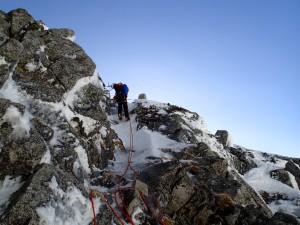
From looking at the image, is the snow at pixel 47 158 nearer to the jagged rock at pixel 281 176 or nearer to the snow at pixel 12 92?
the snow at pixel 12 92

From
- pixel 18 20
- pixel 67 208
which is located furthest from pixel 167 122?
pixel 67 208

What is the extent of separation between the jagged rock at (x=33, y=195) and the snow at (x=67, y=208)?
10 cm

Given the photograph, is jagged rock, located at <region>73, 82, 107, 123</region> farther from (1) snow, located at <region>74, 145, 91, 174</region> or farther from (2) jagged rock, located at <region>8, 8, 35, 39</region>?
(2) jagged rock, located at <region>8, 8, 35, 39</region>

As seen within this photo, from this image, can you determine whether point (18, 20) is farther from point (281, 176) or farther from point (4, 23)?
point (281, 176)

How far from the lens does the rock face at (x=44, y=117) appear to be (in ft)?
22.9

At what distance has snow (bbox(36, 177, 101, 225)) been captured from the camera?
6.32 metres

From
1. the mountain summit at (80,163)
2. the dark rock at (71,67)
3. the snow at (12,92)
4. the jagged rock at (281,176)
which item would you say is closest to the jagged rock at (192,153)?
the mountain summit at (80,163)

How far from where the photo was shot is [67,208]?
272 inches

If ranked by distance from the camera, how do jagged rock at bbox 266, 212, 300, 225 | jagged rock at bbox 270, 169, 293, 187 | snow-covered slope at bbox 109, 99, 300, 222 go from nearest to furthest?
jagged rock at bbox 266, 212, 300, 225, snow-covered slope at bbox 109, 99, 300, 222, jagged rock at bbox 270, 169, 293, 187

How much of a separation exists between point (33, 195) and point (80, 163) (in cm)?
301

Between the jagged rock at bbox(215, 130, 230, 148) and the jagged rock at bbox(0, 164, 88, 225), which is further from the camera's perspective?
the jagged rock at bbox(215, 130, 230, 148)

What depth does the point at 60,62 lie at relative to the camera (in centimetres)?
1313

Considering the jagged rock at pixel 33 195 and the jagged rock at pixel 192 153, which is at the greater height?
the jagged rock at pixel 192 153

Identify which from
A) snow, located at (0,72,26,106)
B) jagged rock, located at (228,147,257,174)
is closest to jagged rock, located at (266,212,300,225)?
snow, located at (0,72,26,106)
